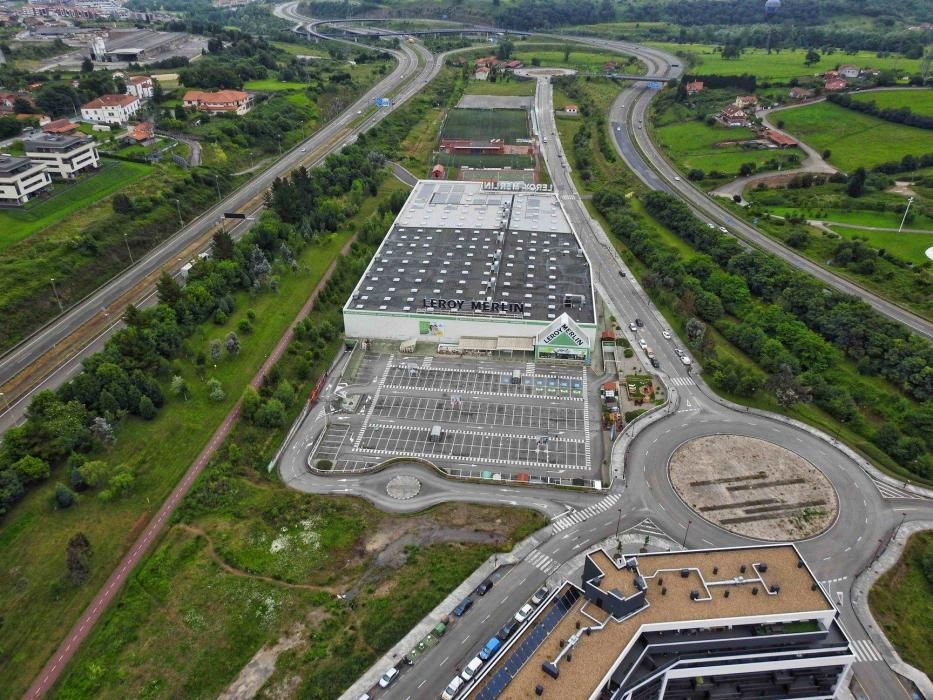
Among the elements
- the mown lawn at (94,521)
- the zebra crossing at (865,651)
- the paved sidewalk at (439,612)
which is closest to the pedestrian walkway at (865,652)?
the zebra crossing at (865,651)

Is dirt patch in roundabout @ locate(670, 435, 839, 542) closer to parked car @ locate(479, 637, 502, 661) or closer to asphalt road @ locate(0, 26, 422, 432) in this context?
parked car @ locate(479, 637, 502, 661)

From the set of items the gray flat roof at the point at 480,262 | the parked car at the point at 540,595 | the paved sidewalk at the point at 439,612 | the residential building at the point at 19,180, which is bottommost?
the paved sidewalk at the point at 439,612

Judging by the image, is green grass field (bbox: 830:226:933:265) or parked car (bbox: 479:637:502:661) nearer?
parked car (bbox: 479:637:502:661)

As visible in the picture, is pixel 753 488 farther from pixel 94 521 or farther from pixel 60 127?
pixel 60 127

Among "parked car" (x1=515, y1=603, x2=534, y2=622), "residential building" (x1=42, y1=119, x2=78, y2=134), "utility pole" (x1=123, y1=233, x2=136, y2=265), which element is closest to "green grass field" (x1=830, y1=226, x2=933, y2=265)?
"parked car" (x1=515, y1=603, x2=534, y2=622)

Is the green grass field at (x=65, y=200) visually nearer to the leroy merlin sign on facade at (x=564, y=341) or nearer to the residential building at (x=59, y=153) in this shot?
the residential building at (x=59, y=153)

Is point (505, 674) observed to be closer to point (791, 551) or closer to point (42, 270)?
point (791, 551)

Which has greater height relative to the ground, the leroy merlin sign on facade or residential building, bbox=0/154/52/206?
residential building, bbox=0/154/52/206
